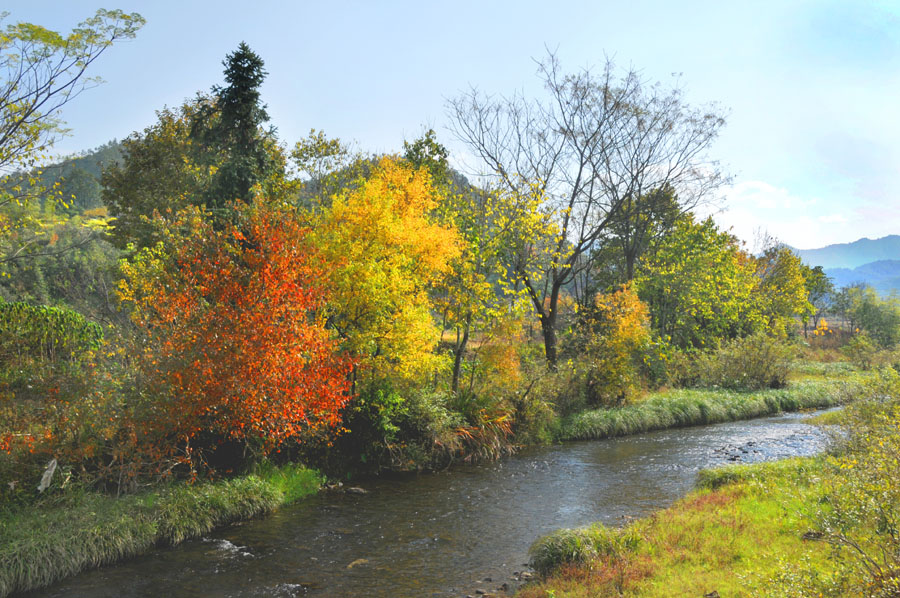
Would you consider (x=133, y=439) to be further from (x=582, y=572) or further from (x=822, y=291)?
(x=822, y=291)

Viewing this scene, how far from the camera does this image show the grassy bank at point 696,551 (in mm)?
7316

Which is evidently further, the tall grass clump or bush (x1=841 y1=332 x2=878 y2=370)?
bush (x1=841 y1=332 x2=878 y2=370)

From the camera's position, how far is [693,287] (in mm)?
35688

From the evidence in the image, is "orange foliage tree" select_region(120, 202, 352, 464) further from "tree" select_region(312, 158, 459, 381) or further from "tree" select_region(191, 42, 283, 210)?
"tree" select_region(191, 42, 283, 210)

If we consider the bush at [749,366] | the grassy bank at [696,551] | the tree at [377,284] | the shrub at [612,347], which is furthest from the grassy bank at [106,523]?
the bush at [749,366]

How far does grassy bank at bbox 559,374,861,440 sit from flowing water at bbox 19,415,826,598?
329 centimetres

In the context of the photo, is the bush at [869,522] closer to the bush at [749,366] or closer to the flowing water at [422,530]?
the flowing water at [422,530]

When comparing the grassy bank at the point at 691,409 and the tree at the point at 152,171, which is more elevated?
the tree at the point at 152,171

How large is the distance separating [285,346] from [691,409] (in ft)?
65.1

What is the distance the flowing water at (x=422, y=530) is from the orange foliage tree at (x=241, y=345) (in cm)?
240

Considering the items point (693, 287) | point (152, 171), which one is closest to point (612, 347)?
point (693, 287)

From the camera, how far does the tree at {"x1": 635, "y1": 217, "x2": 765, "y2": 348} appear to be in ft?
119

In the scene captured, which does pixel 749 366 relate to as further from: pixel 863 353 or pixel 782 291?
pixel 782 291

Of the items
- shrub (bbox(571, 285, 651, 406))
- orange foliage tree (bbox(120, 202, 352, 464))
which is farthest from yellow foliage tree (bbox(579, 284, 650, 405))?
orange foliage tree (bbox(120, 202, 352, 464))
